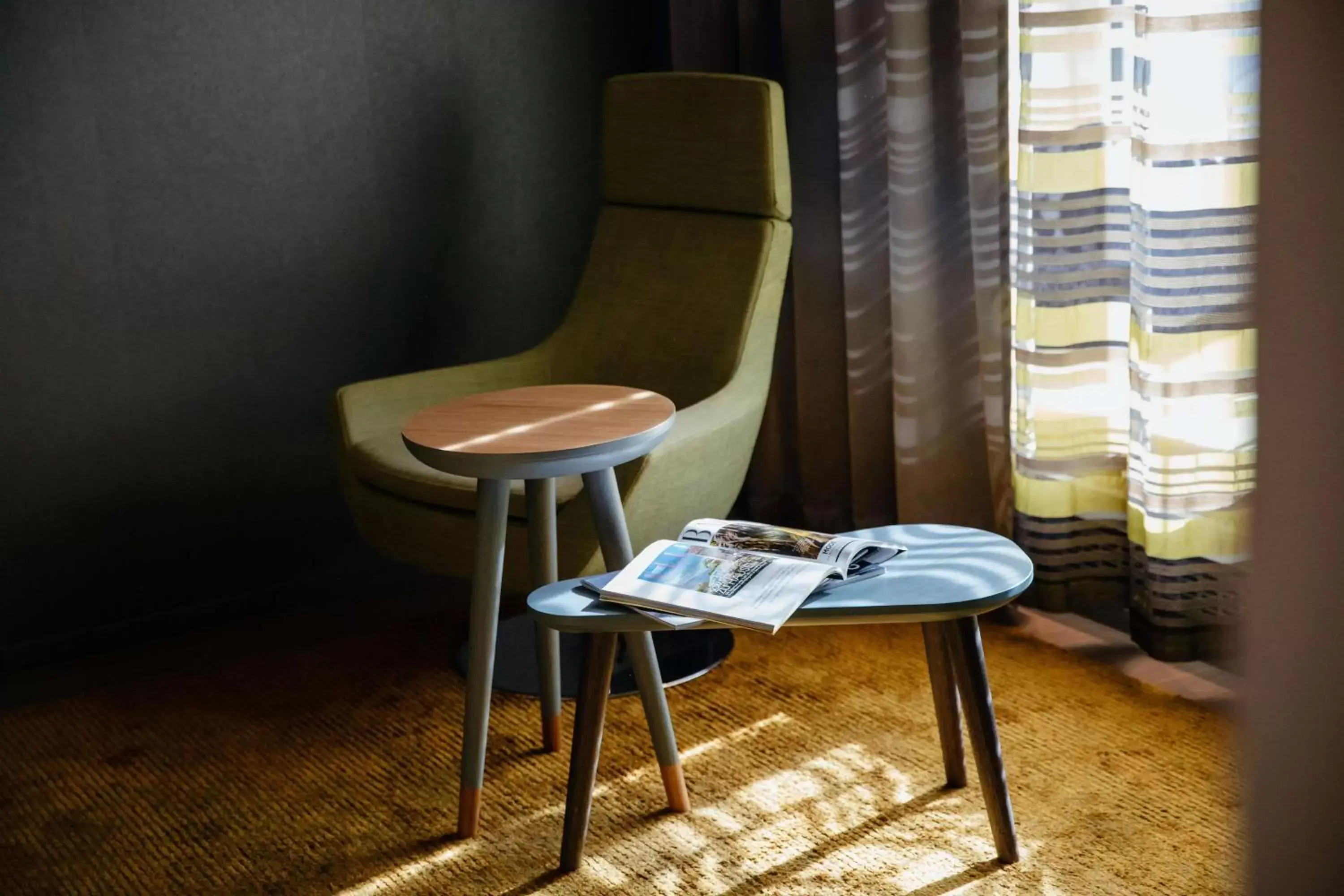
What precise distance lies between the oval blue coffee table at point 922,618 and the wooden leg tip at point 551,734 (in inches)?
12.1

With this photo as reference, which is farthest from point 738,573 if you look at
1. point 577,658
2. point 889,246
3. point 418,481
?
point 889,246

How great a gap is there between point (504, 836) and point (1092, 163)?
55.5 inches

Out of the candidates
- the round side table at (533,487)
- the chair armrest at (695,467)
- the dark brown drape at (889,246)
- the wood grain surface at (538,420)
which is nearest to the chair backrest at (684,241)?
the chair armrest at (695,467)

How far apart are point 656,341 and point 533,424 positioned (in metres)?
0.69

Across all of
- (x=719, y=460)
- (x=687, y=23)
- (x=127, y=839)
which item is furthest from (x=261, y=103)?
(x=127, y=839)

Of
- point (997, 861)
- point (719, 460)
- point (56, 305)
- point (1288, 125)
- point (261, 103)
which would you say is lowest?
point (997, 861)

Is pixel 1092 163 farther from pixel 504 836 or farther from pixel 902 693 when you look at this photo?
pixel 504 836

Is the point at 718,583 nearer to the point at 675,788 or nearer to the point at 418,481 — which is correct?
the point at 675,788

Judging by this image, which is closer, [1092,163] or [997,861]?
[997,861]

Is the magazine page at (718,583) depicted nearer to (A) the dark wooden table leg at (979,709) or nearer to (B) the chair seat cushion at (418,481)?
(A) the dark wooden table leg at (979,709)

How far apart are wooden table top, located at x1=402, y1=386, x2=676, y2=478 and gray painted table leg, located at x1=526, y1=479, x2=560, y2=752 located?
0.10 meters

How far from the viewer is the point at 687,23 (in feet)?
9.64

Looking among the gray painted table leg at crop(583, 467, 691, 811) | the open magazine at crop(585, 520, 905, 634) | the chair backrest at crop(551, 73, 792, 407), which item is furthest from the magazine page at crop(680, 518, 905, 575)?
the chair backrest at crop(551, 73, 792, 407)

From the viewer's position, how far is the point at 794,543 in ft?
5.90
